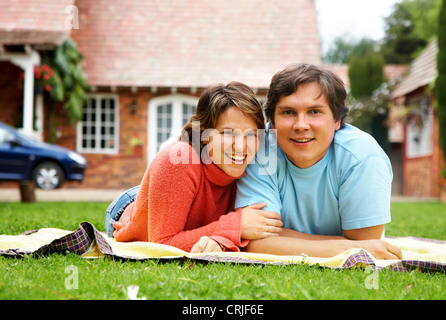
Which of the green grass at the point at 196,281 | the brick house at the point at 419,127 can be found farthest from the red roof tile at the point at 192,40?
the green grass at the point at 196,281

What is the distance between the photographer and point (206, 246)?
2.99 meters

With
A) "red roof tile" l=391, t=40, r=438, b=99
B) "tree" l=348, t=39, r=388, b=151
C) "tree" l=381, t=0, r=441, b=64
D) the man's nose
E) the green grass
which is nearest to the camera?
the green grass

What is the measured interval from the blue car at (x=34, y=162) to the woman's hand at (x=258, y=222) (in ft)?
29.9

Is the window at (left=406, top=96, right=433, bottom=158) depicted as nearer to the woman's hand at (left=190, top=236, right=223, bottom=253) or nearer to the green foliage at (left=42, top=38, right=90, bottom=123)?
the green foliage at (left=42, top=38, right=90, bottom=123)

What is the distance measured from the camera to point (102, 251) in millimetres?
2947

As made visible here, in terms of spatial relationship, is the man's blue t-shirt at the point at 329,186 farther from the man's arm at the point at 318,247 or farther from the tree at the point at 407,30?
the tree at the point at 407,30

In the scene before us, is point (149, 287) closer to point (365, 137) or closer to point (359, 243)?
point (359, 243)

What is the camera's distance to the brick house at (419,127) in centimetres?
1459

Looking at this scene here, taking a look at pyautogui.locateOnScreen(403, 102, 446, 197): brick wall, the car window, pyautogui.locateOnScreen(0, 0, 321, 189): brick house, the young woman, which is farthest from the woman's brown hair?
pyautogui.locateOnScreen(403, 102, 446, 197): brick wall

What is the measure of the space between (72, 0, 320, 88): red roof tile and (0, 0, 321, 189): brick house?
3 centimetres

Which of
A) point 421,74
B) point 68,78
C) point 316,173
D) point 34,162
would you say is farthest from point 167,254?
point 421,74

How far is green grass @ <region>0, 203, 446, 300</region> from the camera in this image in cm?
212

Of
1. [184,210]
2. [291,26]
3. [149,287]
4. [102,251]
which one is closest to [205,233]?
[184,210]

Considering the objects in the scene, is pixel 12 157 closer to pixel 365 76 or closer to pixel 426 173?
pixel 426 173
